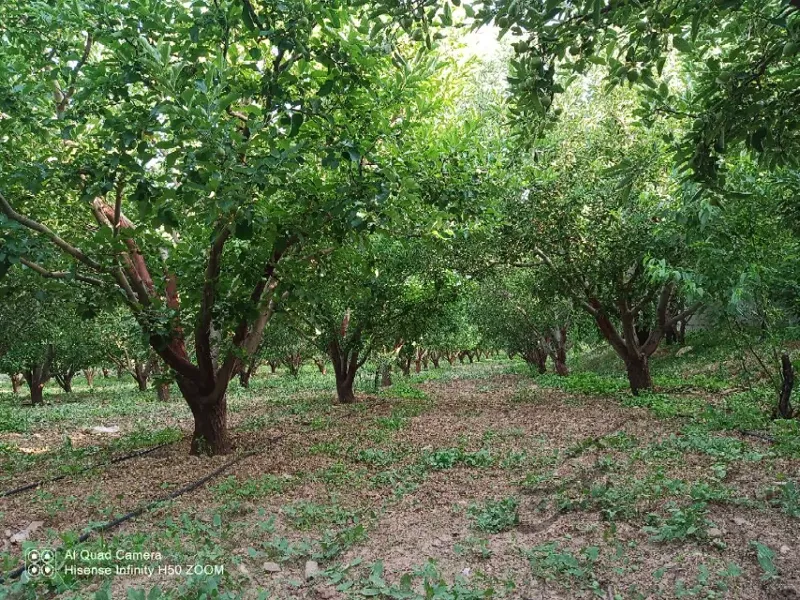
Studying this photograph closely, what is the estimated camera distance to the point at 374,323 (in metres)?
15.5

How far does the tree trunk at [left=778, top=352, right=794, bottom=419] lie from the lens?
8.19 metres

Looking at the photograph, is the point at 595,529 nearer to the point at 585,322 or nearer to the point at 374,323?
the point at 374,323

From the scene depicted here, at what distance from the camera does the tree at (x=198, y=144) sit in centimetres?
421

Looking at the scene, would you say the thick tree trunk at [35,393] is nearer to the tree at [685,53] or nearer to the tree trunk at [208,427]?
the tree trunk at [208,427]

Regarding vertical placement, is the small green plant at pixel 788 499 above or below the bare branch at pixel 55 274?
below

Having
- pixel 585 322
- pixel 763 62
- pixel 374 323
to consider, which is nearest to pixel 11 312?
pixel 374 323

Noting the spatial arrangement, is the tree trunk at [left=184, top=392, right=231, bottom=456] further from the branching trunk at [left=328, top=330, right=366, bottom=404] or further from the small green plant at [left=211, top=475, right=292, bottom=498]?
the branching trunk at [left=328, top=330, right=366, bottom=404]

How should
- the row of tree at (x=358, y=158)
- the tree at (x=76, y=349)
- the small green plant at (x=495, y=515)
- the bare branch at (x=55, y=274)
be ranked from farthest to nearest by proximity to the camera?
the tree at (x=76, y=349) → the bare branch at (x=55, y=274) → the small green plant at (x=495, y=515) → the row of tree at (x=358, y=158)

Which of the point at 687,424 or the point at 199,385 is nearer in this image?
the point at 199,385

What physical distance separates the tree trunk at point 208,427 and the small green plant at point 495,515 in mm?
4787

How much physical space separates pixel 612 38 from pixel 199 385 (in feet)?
24.4

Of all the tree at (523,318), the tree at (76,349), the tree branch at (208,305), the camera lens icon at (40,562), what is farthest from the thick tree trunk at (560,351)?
the camera lens icon at (40,562)

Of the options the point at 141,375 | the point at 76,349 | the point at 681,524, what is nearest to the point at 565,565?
the point at 681,524

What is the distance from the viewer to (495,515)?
527cm
